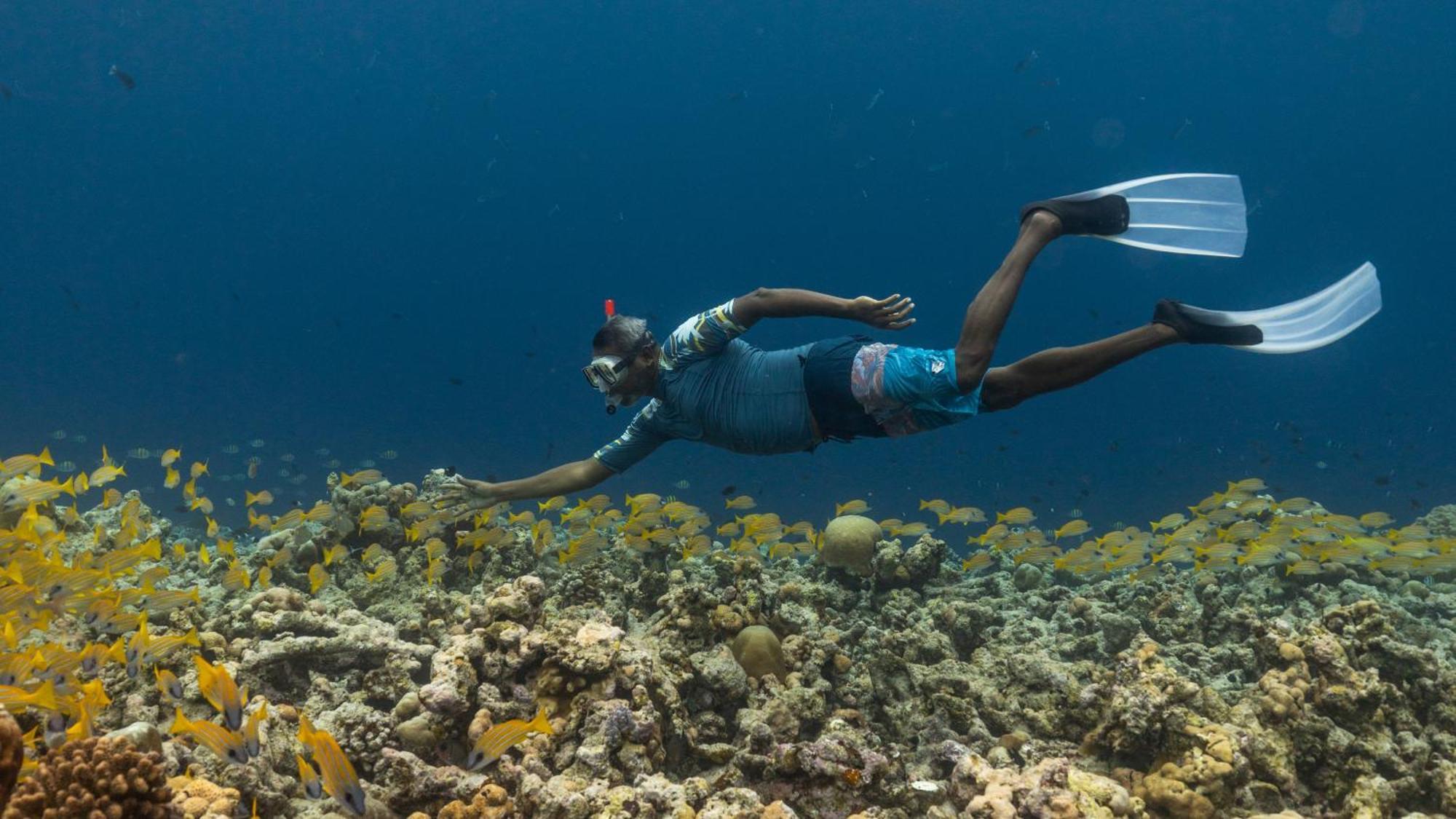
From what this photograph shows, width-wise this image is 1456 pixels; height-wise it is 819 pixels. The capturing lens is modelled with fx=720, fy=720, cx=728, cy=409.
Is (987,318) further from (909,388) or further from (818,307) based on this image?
(818,307)

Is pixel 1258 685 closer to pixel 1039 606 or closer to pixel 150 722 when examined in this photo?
pixel 1039 606

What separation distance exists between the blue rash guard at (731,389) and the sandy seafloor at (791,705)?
4.31ft

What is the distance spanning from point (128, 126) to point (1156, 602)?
90836mm

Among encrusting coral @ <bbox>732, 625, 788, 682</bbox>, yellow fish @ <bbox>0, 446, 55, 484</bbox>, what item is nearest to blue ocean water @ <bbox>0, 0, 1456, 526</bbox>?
yellow fish @ <bbox>0, 446, 55, 484</bbox>

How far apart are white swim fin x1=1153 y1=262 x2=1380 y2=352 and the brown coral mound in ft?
19.6

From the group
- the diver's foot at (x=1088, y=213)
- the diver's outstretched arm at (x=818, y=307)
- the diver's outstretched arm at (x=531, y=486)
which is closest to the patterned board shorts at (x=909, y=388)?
the diver's outstretched arm at (x=818, y=307)

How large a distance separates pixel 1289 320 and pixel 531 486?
6.06 metres

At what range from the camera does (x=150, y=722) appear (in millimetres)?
4414

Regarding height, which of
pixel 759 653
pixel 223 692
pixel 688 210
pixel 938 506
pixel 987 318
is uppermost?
pixel 688 210

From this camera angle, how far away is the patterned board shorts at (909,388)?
4.78 metres

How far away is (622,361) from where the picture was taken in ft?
16.8

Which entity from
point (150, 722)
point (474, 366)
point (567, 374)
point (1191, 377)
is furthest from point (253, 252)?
point (1191, 377)

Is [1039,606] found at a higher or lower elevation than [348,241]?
lower

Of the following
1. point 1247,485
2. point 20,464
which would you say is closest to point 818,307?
point 20,464
